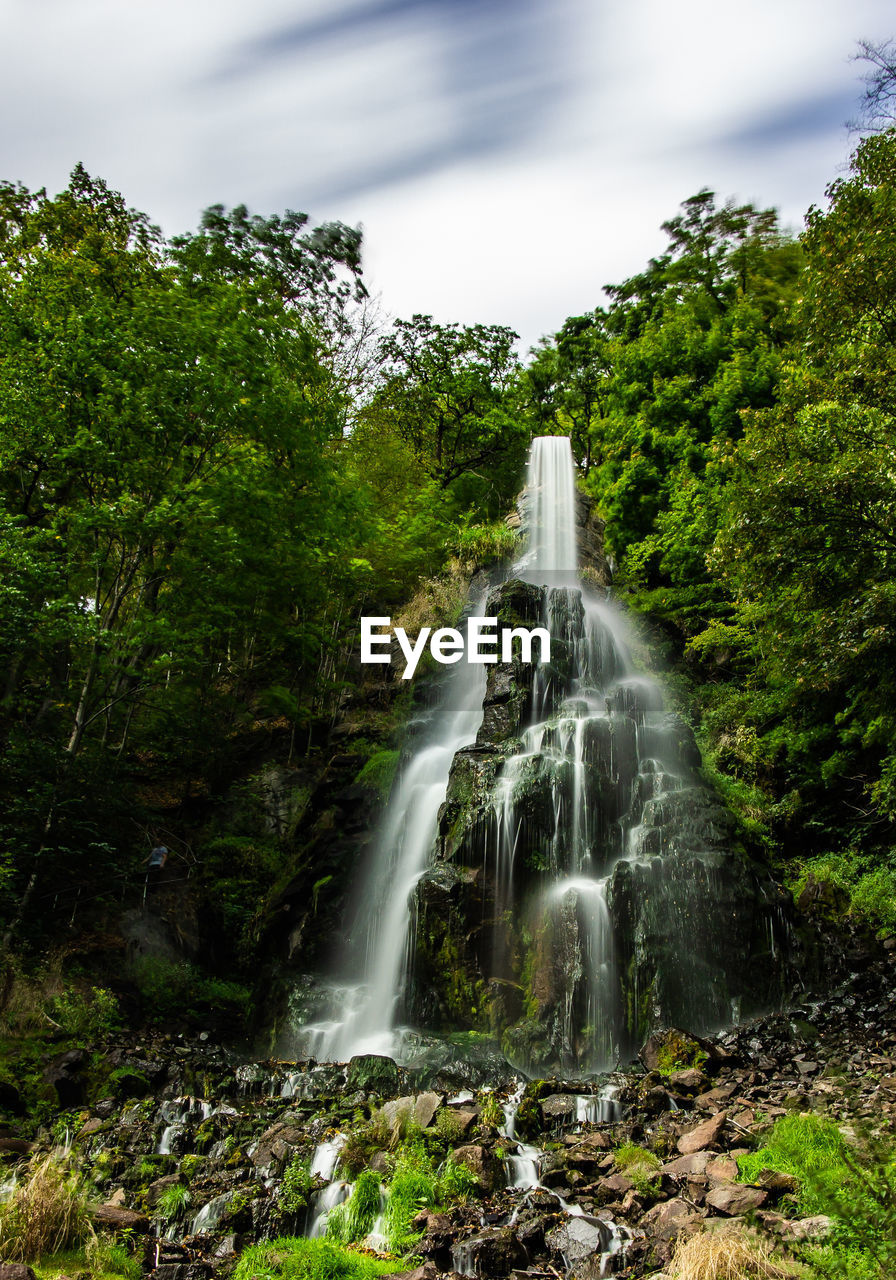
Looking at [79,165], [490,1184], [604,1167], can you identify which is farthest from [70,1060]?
[79,165]

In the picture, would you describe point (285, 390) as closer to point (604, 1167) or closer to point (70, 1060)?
point (70, 1060)

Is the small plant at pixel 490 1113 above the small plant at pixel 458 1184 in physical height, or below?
below

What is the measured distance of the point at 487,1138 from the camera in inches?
277

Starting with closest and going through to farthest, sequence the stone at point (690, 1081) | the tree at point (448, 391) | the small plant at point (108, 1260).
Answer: the small plant at point (108, 1260)
the stone at point (690, 1081)
the tree at point (448, 391)

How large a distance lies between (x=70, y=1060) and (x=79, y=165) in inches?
739

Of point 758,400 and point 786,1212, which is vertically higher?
point 758,400

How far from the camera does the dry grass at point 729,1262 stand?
404 centimetres

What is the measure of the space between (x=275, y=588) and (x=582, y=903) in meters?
9.56

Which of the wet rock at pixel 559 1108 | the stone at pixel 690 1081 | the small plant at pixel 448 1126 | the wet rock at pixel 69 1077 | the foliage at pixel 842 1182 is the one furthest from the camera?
the wet rock at pixel 69 1077

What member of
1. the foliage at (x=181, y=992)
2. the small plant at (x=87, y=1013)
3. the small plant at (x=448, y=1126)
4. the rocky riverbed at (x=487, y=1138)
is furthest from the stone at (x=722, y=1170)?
the foliage at (x=181, y=992)

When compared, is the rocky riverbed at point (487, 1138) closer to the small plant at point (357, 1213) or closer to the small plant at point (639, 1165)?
the small plant at point (639, 1165)

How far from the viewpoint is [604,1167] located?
20.9 feet

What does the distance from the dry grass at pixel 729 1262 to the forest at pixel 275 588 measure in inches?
3.2

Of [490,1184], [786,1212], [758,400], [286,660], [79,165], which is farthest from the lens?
[286,660]
